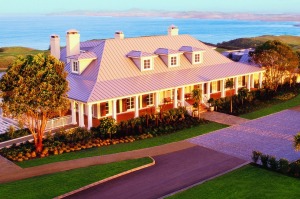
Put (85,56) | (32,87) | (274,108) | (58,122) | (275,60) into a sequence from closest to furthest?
(32,87), (58,122), (85,56), (274,108), (275,60)

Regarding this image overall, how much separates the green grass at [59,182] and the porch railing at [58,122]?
326 inches

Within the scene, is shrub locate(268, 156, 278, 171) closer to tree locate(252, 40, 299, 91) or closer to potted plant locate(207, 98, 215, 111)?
potted plant locate(207, 98, 215, 111)

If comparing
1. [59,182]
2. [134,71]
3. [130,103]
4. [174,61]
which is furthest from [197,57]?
[59,182]

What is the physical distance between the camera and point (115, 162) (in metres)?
22.2

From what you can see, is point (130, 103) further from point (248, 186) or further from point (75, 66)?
point (248, 186)

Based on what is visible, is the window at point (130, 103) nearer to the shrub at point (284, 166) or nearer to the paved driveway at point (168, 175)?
the paved driveway at point (168, 175)

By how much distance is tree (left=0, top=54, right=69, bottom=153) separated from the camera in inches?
909

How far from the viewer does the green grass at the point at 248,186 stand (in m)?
17.7

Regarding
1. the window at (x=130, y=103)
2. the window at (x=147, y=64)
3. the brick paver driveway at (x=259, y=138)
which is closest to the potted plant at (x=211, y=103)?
the brick paver driveway at (x=259, y=138)

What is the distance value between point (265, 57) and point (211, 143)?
16.7 metres

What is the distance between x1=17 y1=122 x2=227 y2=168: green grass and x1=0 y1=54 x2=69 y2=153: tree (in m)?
1.56

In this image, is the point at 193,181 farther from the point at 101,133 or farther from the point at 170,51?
the point at 170,51

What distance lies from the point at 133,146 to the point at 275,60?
20180 millimetres

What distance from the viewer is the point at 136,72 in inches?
1284
